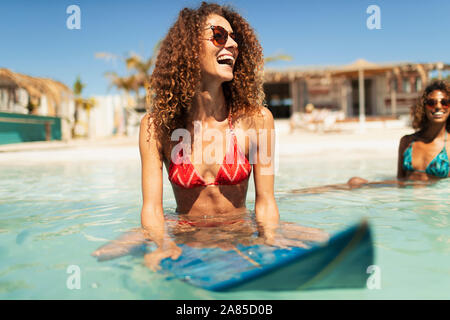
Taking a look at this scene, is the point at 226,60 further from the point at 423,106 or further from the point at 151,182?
the point at 423,106

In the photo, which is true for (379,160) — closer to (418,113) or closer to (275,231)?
(418,113)

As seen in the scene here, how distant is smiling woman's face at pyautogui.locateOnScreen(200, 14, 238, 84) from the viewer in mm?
2201

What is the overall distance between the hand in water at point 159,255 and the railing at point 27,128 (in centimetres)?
1588

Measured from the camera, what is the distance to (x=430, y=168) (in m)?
4.26

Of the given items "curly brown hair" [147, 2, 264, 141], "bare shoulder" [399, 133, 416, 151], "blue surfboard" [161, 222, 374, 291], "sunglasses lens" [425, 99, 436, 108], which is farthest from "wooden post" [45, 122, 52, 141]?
"blue surfboard" [161, 222, 374, 291]

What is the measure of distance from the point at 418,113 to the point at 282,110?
78.9 feet

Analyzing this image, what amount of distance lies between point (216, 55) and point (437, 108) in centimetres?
297

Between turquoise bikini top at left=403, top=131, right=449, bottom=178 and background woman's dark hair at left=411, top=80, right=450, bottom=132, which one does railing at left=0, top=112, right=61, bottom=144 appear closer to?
background woman's dark hair at left=411, top=80, right=450, bottom=132

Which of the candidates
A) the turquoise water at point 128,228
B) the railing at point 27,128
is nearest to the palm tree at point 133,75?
the railing at point 27,128

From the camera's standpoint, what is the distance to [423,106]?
4297 millimetres

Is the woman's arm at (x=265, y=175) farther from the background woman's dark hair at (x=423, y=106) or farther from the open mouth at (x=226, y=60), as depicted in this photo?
the background woman's dark hair at (x=423, y=106)

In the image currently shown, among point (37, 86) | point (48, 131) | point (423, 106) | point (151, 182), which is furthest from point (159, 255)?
point (48, 131)

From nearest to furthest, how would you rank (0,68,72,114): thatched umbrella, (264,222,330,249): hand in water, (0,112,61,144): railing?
(264,222,330,249): hand in water < (0,68,72,114): thatched umbrella < (0,112,61,144): railing

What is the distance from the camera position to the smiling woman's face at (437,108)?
13.5ft
